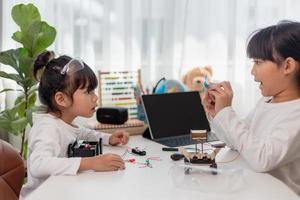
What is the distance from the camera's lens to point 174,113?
1.79 metres

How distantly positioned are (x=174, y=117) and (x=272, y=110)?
0.52 metres

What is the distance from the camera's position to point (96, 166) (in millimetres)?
1183

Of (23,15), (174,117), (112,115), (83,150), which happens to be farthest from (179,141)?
(23,15)

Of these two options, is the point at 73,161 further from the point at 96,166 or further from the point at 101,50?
the point at 101,50

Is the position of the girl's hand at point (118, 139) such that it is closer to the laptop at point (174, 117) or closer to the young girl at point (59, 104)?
the young girl at point (59, 104)

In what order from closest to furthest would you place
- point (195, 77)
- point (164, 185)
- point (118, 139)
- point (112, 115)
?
point (164, 185)
point (118, 139)
point (112, 115)
point (195, 77)

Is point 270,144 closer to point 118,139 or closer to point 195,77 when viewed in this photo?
point 118,139

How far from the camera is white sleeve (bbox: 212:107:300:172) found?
119 centimetres

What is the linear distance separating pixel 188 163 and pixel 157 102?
531 mm

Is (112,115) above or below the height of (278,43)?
below

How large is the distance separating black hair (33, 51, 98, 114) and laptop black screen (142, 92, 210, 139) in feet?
1.17

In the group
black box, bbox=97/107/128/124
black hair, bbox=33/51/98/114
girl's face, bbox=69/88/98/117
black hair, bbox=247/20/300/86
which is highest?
black hair, bbox=247/20/300/86

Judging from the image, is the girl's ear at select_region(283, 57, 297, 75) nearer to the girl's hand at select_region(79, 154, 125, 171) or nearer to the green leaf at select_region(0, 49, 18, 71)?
the girl's hand at select_region(79, 154, 125, 171)

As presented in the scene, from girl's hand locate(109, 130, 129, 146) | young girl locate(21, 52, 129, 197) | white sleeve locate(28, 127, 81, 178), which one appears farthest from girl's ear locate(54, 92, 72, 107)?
girl's hand locate(109, 130, 129, 146)
